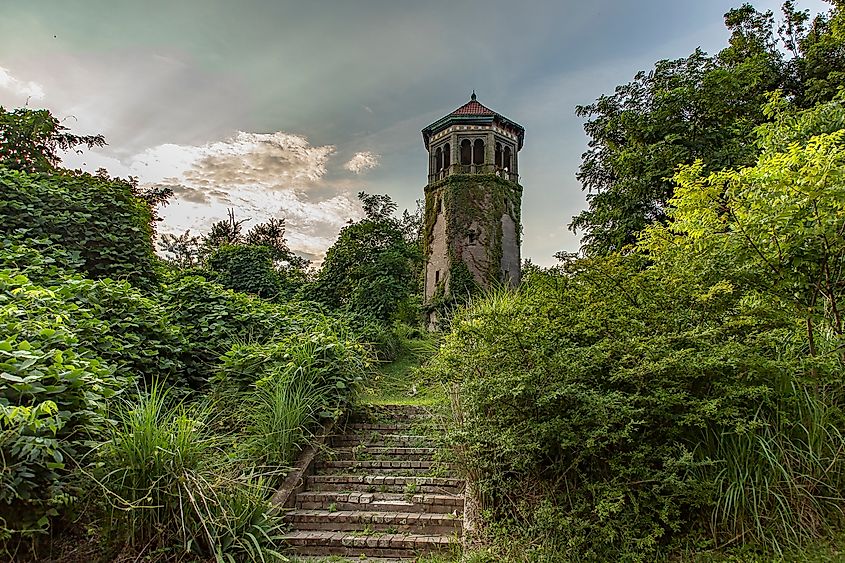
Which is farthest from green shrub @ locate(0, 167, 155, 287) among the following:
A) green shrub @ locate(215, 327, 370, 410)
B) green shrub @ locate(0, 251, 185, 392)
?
green shrub @ locate(215, 327, 370, 410)

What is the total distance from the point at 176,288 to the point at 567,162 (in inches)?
415

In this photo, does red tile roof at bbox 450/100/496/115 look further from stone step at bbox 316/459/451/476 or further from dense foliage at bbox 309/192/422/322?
stone step at bbox 316/459/451/476

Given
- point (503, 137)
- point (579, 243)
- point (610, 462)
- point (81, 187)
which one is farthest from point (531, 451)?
point (503, 137)

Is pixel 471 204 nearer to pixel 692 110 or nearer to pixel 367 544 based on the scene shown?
pixel 692 110

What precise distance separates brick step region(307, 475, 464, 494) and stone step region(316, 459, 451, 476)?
24cm

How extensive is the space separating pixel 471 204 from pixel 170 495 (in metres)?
15.8

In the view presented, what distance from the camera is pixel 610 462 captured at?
3.55 metres

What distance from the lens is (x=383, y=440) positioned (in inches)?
241

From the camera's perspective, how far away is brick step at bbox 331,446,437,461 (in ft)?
18.7

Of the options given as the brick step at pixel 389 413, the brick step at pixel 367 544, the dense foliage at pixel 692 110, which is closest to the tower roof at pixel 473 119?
the dense foliage at pixel 692 110

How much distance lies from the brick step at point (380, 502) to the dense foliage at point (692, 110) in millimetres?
8334

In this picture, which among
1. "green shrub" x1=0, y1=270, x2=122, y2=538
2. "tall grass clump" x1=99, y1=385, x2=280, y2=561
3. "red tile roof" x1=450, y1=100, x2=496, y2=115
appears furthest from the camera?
"red tile roof" x1=450, y1=100, x2=496, y2=115

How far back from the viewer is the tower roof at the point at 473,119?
1892cm

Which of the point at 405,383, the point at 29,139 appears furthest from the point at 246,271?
the point at 405,383
